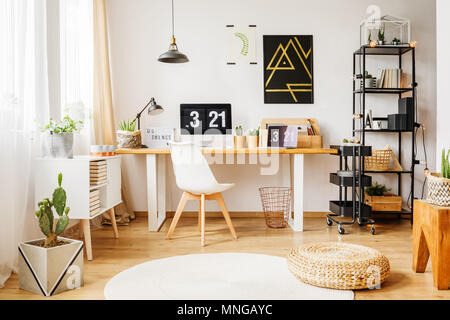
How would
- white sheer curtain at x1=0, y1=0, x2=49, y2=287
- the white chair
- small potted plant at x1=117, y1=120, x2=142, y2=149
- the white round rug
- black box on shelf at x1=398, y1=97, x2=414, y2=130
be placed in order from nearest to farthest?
the white round rug → white sheer curtain at x1=0, y1=0, x2=49, y2=287 → the white chair → small potted plant at x1=117, y1=120, x2=142, y2=149 → black box on shelf at x1=398, y1=97, x2=414, y2=130

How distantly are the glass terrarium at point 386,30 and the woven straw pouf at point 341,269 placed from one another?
100 inches

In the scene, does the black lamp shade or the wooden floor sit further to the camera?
the black lamp shade

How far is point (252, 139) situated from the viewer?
359 cm

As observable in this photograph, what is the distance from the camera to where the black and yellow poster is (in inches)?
157

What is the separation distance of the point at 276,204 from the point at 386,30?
2234mm

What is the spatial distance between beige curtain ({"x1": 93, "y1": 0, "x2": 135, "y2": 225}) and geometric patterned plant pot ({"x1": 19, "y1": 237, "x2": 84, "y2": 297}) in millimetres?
1606

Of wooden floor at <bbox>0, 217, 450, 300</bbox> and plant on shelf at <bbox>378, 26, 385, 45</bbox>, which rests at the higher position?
plant on shelf at <bbox>378, 26, 385, 45</bbox>

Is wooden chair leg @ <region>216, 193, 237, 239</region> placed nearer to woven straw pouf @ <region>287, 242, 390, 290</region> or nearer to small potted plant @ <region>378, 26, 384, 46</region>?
woven straw pouf @ <region>287, 242, 390, 290</region>

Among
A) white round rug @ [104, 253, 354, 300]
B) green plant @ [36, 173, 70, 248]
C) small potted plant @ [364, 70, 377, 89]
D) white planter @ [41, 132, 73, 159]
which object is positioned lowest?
white round rug @ [104, 253, 354, 300]

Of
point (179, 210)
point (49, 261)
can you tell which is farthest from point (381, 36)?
point (49, 261)

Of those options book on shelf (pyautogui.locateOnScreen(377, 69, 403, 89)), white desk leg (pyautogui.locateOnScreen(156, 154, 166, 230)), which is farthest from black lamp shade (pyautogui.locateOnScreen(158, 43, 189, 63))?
book on shelf (pyautogui.locateOnScreen(377, 69, 403, 89))

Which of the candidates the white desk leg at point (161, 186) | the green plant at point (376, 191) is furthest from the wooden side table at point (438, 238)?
the white desk leg at point (161, 186)

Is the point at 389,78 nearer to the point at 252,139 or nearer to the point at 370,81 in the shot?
the point at 370,81

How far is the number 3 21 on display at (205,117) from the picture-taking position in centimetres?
400
